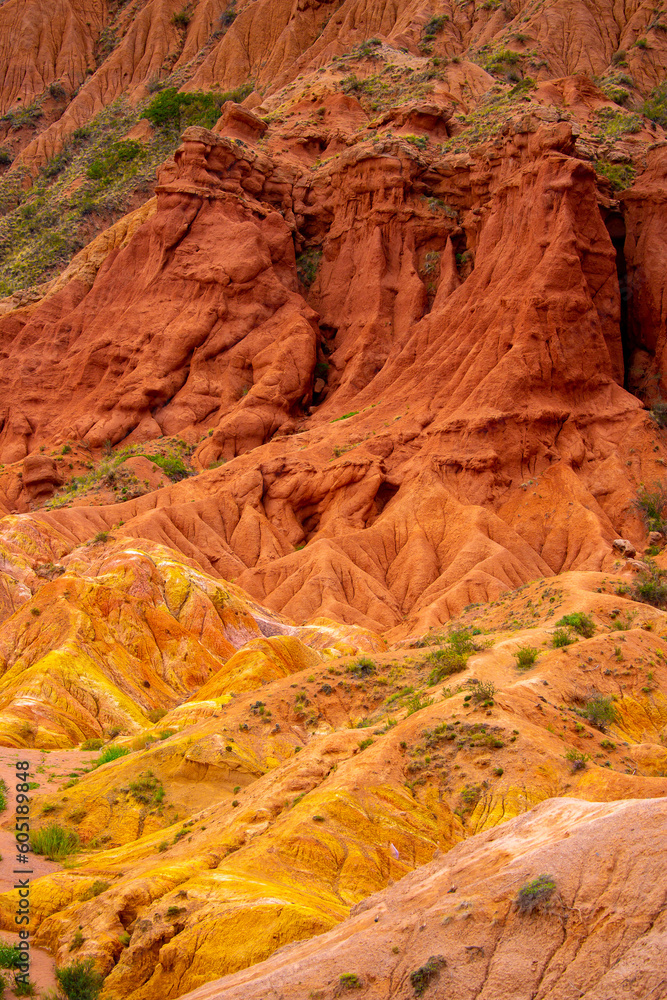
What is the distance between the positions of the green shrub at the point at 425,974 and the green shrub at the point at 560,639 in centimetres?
1313

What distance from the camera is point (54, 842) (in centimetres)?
1642

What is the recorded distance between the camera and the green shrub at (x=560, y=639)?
70.3 ft

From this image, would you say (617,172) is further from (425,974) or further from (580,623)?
(425,974)

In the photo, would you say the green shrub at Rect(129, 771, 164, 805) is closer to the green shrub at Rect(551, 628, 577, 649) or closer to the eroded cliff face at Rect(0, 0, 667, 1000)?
the eroded cliff face at Rect(0, 0, 667, 1000)

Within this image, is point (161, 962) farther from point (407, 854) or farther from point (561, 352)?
point (561, 352)

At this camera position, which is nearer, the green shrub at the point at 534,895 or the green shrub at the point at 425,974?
the green shrub at the point at 425,974

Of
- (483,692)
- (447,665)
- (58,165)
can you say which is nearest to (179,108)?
(58,165)

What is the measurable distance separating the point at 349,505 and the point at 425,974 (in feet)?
128

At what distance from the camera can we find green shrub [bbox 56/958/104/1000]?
1093cm

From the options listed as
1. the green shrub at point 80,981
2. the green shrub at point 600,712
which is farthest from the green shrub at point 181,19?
the green shrub at point 80,981

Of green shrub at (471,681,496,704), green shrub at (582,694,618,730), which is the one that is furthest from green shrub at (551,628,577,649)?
green shrub at (471,681,496,704)

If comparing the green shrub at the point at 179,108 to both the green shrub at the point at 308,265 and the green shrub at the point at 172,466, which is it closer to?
the green shrub at the point at 308,265

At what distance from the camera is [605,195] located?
55.2m

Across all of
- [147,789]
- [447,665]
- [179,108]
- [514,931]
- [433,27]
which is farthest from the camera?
[179,108]
